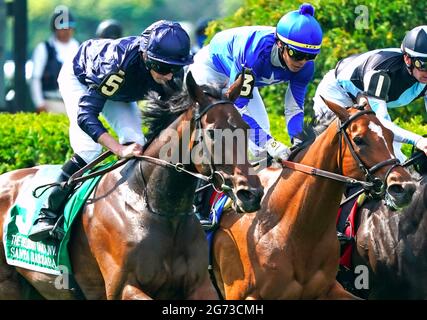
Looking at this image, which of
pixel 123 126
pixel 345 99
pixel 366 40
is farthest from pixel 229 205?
pixel 366 40

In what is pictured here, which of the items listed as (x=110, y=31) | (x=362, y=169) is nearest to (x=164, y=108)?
(x=362, y=169)

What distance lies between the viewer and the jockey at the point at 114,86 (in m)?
7.27

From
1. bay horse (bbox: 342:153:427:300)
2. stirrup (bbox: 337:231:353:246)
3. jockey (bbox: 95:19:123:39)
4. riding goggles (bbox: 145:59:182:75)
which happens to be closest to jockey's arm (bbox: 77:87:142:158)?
riding goggles (bbox: 145:59:182:75)

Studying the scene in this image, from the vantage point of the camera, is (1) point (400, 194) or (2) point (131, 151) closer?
(1) point (400, 194)

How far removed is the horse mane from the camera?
7.05m

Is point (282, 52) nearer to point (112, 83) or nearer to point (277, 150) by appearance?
point (277, 150)

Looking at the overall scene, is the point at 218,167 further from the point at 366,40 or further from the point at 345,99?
the point at 366,40

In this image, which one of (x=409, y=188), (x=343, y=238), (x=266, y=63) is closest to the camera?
(x=409, y=188)

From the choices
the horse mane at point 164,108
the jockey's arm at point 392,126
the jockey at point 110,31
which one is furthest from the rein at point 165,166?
the jockey at point 110,31

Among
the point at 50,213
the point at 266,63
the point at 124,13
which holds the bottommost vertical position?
the point at 124,13

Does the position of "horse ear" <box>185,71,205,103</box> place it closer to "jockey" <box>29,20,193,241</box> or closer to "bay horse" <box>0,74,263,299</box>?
"bay horse" <box>0,74,263,299</box>

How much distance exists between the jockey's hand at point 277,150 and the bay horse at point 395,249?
70 centimetres

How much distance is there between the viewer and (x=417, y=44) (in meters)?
8.14

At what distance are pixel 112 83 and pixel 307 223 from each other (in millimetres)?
1373
